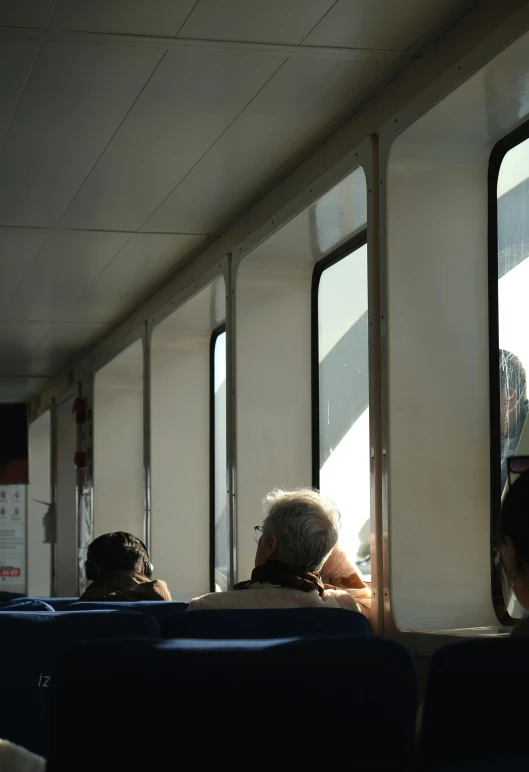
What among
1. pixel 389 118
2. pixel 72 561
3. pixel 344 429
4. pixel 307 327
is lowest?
pixel 72 561

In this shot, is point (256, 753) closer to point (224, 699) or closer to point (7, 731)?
point (224, 699)

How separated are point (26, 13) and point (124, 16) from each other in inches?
11.2

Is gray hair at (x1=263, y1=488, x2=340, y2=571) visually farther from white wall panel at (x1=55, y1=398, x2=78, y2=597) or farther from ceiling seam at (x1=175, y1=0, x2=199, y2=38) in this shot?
white wall panel at (x1=55, y1=398, x2=78, y2=597)

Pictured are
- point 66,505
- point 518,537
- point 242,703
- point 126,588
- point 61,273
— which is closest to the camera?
point 242,703

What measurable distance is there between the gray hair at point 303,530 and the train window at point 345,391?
66.0 inches

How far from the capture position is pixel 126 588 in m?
4.37

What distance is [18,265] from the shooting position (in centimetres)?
621

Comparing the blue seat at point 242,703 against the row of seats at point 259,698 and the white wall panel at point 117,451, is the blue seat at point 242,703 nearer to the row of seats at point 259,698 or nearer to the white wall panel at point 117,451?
the row of seats at point 259,698

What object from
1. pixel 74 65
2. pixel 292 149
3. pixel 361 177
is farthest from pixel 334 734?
pixel 292 149

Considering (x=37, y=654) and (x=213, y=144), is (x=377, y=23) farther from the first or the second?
(x=37, y=654)

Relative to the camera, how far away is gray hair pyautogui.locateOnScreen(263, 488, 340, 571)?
341cm

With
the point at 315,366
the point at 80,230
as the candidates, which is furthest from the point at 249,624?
the point at 80,230

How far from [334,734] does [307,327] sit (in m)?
4.29

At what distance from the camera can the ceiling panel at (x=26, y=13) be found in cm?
299
